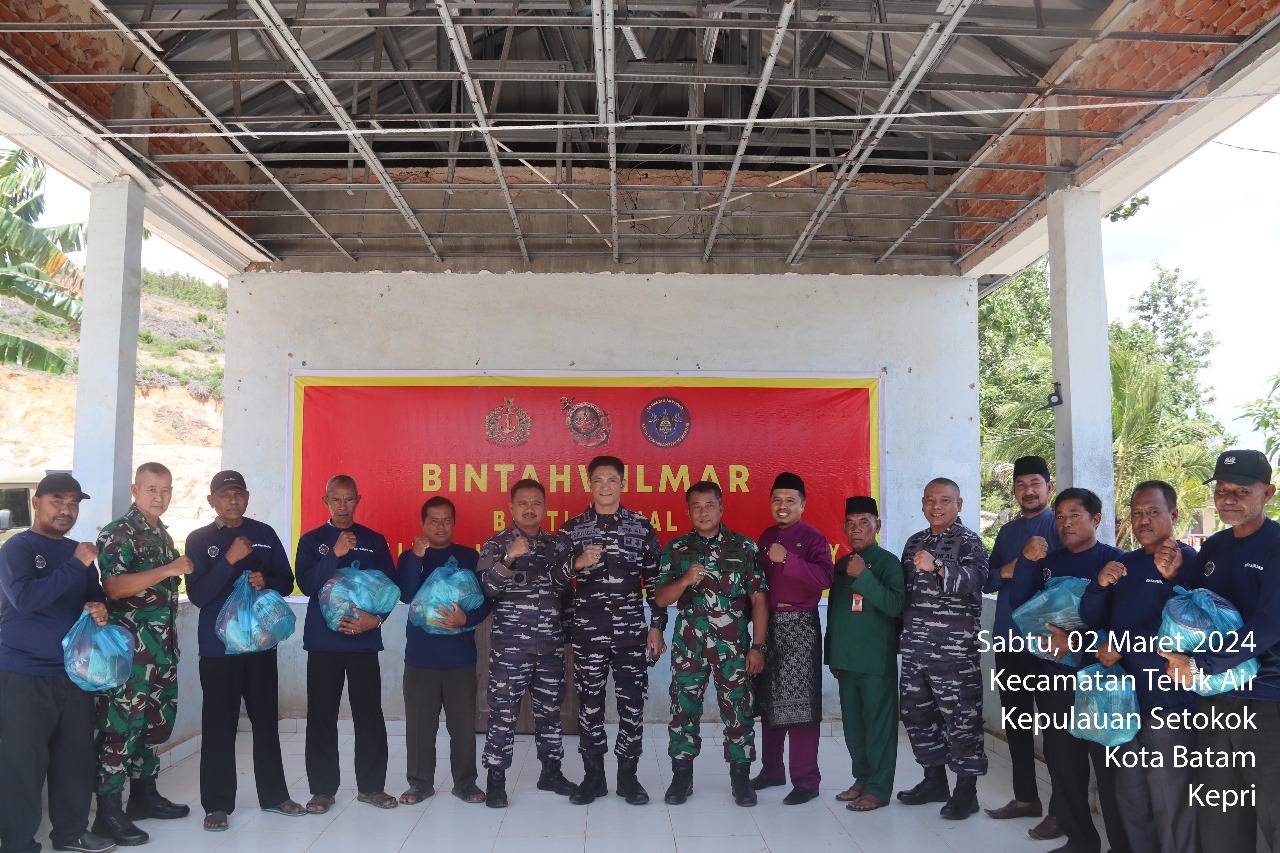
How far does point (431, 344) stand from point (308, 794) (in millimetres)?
2930

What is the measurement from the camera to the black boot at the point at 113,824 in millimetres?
3613

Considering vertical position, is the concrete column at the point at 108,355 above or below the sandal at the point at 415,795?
above

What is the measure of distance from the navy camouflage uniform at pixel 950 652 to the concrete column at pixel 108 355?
381 centimetres

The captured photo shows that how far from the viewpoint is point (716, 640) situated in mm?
4117

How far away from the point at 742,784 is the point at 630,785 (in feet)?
1.72

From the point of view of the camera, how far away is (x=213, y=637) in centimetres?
384

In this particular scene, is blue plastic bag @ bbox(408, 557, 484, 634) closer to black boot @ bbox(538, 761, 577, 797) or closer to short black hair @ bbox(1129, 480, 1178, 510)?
black boot @ bbox(538, 761, 577, 797)

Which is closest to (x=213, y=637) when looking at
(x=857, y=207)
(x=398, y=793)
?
(x=398, y=793)

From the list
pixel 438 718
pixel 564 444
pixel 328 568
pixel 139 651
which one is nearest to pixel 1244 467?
pixel 438 718


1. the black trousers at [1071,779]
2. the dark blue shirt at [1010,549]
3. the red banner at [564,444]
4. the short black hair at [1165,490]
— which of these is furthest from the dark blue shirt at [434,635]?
the short black hair at [1165,490]

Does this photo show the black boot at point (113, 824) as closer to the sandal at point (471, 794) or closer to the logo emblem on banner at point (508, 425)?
the sandal at point (471, 794)

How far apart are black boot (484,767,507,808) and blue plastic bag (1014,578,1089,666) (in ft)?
7.83

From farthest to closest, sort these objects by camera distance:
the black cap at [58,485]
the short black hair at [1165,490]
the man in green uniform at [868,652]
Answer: the man in green uniform at [868,652] → the black cap at [58,485] → the short black hair at [1165,490]

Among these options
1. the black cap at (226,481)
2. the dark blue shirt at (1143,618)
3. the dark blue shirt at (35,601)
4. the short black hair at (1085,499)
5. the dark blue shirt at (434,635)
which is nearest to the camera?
the dark blue shirt at (1143,618)
